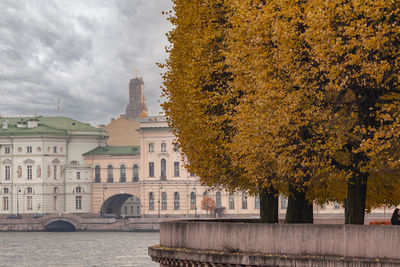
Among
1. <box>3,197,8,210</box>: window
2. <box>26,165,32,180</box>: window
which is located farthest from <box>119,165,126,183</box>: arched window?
<box>3,197,8,210</box>: window

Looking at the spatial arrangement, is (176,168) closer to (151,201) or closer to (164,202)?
(164,202)

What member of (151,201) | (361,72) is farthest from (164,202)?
(361,72)

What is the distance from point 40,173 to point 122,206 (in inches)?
840

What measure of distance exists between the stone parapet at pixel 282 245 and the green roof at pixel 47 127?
121 meters

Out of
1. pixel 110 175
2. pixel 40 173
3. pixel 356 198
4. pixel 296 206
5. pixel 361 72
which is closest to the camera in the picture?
pixel 361 72

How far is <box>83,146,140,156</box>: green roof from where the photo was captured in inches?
5797

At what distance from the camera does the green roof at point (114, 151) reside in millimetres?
147250

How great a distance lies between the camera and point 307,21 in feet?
76.7

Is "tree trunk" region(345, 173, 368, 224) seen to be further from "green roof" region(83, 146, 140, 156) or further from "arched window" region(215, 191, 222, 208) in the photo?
"green roof" region(83, 146, 140, 156)

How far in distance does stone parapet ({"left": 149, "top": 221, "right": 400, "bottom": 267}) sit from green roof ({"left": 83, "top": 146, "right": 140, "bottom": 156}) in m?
120

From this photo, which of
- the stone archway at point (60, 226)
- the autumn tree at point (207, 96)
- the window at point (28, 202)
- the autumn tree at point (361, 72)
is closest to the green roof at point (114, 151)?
the window at point (28, 202)

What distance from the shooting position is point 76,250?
299 ft

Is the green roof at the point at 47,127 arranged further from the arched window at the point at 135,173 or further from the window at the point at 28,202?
the window at the point at 28,202

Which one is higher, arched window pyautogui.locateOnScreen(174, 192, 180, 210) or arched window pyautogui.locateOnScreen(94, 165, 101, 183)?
arched window pyautogui.locateOnScreen(94, 165, 101, 183)
